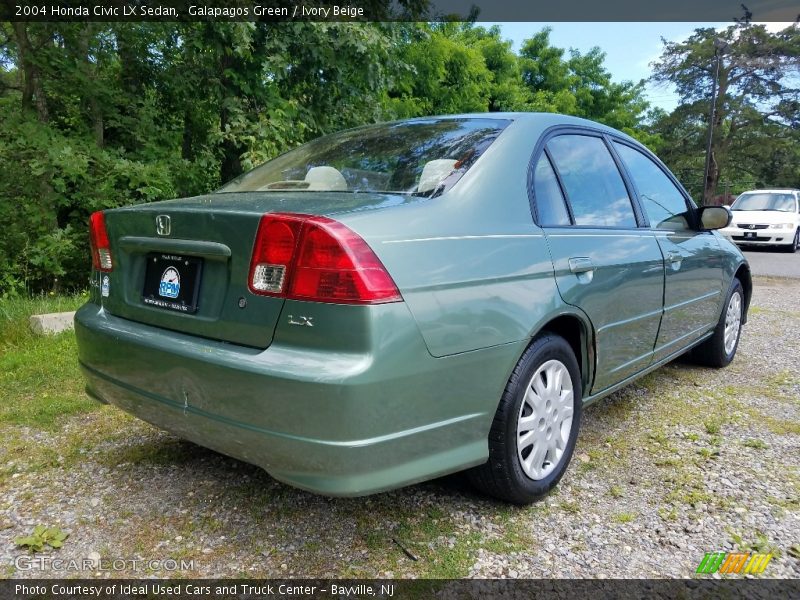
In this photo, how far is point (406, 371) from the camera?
1.77 meters

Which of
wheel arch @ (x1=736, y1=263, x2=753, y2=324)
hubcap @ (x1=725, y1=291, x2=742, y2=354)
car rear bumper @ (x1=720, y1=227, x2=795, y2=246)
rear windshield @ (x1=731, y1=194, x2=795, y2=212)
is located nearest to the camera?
hubcap @ (x1=725, y1=291, x2=742, y2=354)

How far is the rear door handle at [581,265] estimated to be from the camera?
2.47 metres

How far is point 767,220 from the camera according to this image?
1496cm

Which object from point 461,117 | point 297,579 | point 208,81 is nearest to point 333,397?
point 297,579

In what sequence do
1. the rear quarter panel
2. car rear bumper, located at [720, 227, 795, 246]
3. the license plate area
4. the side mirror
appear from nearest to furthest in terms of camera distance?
the rear quarter panel → the license plate area → the side mirror → car rear bumper, located at [720, 227, 795, 246]

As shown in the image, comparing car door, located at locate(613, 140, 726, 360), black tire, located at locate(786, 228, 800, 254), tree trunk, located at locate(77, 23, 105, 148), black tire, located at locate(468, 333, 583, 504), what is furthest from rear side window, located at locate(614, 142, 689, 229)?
black tire, located at locate(786, 228, 800, 254)

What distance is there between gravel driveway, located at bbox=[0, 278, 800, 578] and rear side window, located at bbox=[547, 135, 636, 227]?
1171 millimetres

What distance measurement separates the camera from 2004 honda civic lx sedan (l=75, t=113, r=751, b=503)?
5.68 feet

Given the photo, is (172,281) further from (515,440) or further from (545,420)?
(545,420)

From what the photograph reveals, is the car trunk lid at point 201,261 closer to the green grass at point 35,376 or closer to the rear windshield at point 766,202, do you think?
the green grass at point 35,376

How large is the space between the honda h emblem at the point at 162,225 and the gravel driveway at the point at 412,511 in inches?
43.5

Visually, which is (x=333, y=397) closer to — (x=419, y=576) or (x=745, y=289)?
(x=419, y=576)

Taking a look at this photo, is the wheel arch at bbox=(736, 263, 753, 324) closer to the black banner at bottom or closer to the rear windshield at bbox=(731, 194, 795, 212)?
the black banner at bottom

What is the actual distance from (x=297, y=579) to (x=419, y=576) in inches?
15.8
